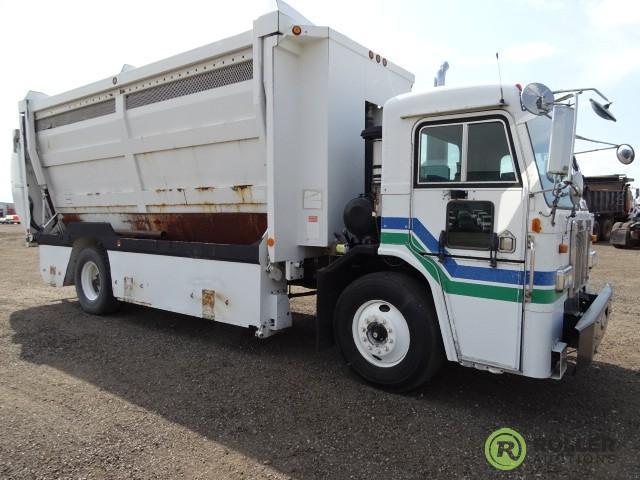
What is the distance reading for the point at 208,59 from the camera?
5094mm

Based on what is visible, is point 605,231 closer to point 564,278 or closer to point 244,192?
point 564,278

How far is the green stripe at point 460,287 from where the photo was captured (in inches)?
133

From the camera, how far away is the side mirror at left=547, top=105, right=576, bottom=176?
2953 millimetres

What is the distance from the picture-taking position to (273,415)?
12.4 feet

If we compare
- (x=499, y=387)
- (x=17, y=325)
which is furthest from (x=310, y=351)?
(x=17, y=325)

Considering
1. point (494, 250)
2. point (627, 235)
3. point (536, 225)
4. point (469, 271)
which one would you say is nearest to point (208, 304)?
point (469, 271)

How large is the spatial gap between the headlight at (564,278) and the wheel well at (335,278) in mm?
1376

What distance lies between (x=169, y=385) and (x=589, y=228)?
4.20 m

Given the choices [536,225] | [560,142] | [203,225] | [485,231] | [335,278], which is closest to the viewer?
[560,142]

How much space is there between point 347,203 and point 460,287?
1.45m

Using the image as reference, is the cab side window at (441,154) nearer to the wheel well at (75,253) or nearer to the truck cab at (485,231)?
the truck cab at (485,231)

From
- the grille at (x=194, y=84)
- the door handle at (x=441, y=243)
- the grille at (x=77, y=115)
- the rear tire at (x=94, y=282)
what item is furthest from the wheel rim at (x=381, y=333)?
the grille at (x=77, y=115)

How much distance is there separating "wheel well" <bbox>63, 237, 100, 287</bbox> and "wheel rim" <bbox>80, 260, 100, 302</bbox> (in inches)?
10.6

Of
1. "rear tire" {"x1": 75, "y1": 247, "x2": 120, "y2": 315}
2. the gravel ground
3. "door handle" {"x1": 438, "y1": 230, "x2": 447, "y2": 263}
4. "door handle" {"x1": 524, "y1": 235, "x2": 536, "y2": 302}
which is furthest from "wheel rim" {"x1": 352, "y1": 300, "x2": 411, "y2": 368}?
"rear tire" {"x1": 75, "y1": 247, "x2": 120, "y2": 315}
